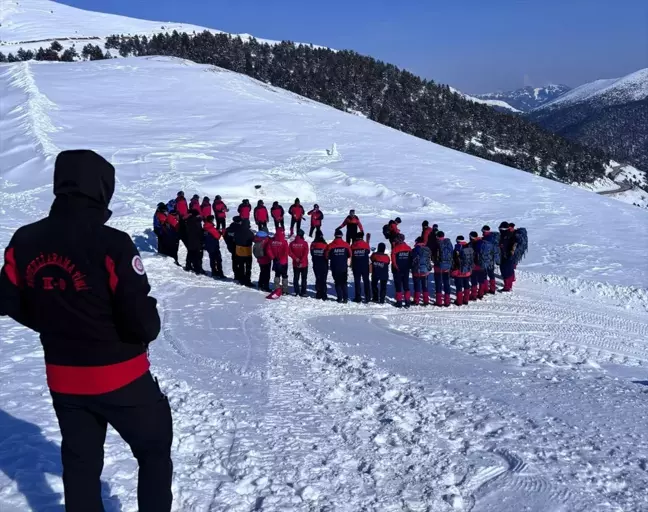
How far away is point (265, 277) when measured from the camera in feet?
41.5

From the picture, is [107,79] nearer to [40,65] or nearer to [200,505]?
[40,65]

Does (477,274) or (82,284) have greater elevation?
(82,284)

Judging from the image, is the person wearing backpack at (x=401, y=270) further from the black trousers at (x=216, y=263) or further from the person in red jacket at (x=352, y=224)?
the black trousers at (x=216, y=263)

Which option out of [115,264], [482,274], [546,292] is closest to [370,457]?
[115,264]

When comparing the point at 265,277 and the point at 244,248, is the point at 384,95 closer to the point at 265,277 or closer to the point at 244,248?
the point at 244,248

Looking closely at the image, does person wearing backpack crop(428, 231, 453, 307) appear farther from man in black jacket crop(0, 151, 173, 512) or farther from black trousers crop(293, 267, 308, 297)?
man in black jacket crop(0, 151, 173, 512)

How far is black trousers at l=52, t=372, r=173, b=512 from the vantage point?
2.55 meters

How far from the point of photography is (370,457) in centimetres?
452

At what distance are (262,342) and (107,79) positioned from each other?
46.6 metres

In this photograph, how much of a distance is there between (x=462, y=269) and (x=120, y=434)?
33.8 ft

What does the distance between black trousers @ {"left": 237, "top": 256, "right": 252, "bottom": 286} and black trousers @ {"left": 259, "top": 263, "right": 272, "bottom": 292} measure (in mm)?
452

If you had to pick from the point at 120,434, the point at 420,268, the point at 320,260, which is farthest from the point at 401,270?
the point at 120,434

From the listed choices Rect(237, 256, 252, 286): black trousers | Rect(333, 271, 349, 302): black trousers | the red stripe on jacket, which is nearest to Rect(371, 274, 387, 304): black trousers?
Rect(333, 271, 349, 302): black trousers

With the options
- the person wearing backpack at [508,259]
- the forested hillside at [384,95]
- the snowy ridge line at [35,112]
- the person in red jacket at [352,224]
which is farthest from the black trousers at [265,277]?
the forested hillside at [384,95]
